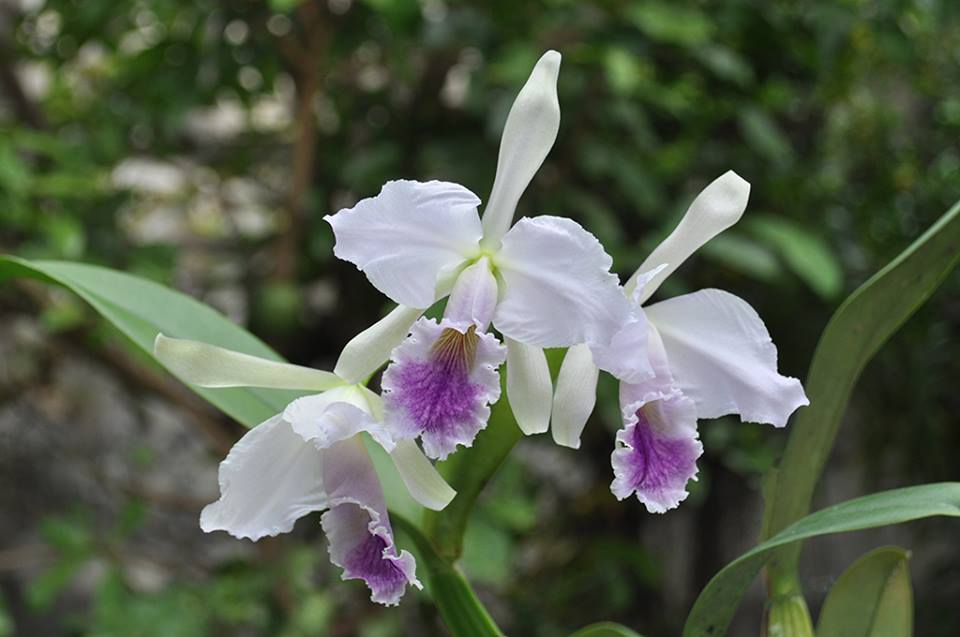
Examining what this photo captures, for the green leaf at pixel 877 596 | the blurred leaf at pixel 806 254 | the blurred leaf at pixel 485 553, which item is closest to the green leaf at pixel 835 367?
the green leaf at pixel 877 596

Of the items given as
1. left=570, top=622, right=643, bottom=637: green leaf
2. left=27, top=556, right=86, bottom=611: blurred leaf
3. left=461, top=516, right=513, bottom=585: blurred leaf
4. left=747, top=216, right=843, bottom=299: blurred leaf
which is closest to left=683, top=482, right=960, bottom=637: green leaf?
left=570, top=622, right=643, bottom=637: green leaf

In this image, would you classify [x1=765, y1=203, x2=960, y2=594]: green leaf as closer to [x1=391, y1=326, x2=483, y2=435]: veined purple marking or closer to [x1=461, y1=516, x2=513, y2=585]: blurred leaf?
[x1=391, y1=326, x2=483, y2=435]: veined purple marking

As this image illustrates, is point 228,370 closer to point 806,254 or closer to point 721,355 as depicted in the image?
point 721,355

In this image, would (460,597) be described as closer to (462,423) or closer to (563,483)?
(462,423)

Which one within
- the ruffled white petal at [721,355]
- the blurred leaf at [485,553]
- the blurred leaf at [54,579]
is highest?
the ruffled white petal at [721,355]

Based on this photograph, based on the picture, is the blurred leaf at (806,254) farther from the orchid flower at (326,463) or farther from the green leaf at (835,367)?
the orchid flower at (326,463)
